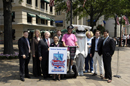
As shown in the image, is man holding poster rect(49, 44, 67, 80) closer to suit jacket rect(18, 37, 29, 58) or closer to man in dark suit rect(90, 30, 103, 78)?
suit jacket rect(18, 37, 29, 58)

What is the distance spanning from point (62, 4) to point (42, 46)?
12.8 meters

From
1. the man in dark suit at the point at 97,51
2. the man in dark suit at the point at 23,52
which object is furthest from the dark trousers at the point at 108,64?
the man in dark suit at the point at 23,52

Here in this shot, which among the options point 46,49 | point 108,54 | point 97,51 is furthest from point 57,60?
point 108,54

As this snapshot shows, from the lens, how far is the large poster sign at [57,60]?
17.9 feet

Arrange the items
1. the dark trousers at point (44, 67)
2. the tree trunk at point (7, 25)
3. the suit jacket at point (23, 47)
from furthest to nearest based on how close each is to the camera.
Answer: the tree trunk at point (7, 25)
the dark trousers at point (44, 67)
the suit jacket at point (23, 47)

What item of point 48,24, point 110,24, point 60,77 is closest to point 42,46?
point 60,77

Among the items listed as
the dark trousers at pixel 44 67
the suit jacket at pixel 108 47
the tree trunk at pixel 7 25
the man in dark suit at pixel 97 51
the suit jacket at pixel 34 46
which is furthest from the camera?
the tree trunk at pixel 7 25

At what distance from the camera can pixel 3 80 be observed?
18.2 feet

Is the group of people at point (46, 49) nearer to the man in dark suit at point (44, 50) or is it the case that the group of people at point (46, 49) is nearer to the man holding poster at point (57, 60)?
the man in dark suit at point (44, 50)

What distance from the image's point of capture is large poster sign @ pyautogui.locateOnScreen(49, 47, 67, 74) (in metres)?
5.44

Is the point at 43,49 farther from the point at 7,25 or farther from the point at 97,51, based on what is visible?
the point at 7,25

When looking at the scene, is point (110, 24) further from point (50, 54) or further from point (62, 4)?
point (50, 54)

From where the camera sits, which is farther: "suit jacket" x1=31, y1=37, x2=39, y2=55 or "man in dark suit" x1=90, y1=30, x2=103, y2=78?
"man in dark suit" x1=90, y1=30, x2=103, y2=78

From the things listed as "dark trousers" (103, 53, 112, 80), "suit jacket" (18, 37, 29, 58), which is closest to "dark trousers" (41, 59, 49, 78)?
"suit jacket" (18, 37, 29, 58)
